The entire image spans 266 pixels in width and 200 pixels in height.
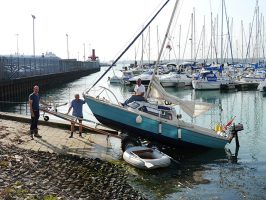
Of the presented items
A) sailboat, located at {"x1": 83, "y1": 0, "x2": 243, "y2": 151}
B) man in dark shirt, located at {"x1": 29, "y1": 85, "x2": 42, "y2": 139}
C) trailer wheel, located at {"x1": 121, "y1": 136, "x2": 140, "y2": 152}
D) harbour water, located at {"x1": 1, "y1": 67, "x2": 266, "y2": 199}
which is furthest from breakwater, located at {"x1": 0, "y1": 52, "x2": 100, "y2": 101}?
harbour water, located at {"x1": 1, "y1": 67, "x2": 266, "y2": 199}

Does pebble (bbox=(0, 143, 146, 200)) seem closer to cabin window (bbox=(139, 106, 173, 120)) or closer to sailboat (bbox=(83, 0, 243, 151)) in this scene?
sailboat (bbox=(83, 0, 243, 151))

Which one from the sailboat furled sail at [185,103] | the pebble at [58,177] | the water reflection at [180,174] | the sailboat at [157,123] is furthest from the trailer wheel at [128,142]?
the sailboat furled sail at [185,103]

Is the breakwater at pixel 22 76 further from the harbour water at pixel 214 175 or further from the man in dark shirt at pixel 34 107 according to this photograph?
the harbour water at pixel 214 175

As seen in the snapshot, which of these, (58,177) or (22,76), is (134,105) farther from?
(22,76)

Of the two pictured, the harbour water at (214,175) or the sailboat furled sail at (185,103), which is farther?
the sailboat furled sail at (185,103)

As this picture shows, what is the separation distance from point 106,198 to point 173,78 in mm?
49213

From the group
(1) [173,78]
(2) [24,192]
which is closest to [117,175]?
(2) [24,192]

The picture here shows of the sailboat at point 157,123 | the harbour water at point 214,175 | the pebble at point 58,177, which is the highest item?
the sailboat at point 157,123

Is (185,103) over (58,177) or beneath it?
over

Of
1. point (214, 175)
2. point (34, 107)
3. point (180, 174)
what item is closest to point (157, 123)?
point (180, 174)

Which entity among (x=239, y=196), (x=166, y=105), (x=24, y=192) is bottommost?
(x=239, y=196)

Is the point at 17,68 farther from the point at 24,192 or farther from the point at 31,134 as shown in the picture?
the point at 24,192

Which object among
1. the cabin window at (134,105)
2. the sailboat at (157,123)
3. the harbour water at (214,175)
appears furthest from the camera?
the cabin window at (134,105)

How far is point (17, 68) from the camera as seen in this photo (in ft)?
148
